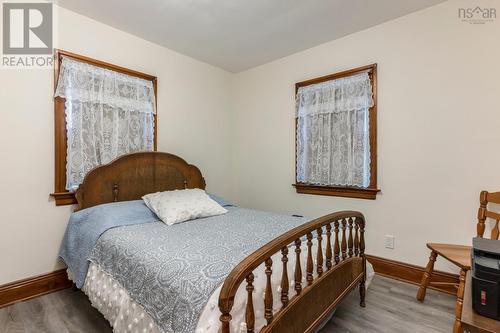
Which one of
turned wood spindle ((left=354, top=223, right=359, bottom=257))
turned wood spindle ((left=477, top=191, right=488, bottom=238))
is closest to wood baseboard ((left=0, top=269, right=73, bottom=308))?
turned wood spindle ((left=354, top=223, right=359, bottom=257))

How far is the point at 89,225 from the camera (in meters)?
2.09

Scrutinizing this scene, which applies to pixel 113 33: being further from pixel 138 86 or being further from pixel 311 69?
pixel 311 69

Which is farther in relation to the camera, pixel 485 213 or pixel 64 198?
pixel 64 198

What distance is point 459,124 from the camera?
2207 mm

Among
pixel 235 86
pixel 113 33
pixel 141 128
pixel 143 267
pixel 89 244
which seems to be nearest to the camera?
pixel 143 267

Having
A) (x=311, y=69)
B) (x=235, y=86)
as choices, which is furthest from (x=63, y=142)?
(x=311, y=69)

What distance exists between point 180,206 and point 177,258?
97 cm

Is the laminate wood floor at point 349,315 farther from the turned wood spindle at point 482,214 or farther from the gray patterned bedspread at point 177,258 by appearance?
the turned wood spindle at point 482,214

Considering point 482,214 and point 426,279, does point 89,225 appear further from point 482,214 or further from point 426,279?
point 482,214

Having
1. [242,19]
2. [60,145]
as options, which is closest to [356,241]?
[242,19]

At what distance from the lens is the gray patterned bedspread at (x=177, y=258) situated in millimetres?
1159

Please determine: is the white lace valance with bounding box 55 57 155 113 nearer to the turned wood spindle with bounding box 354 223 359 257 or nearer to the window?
the window

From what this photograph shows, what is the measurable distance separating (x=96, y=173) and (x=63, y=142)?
38 centimetres

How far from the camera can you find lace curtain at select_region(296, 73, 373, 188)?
2.72m
